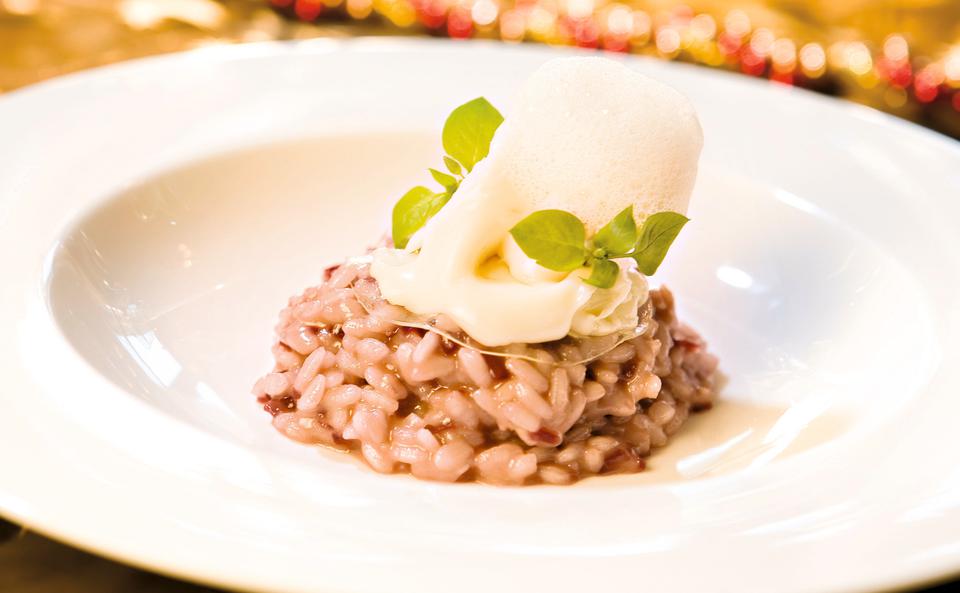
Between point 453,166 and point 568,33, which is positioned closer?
point 453,166

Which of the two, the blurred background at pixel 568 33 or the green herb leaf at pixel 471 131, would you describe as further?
the blurred background at pixel 568 33

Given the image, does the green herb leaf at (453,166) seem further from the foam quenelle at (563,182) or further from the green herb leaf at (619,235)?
the green herb leaf at (619,235)

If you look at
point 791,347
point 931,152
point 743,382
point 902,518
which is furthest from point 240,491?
point 931,152

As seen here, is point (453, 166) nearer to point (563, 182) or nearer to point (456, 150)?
point (456, 150)

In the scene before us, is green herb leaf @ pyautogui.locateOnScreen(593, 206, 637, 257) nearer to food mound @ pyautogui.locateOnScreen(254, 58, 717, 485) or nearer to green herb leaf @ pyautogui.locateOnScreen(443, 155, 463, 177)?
food mound @ pyautogui.locateOnScreen(254, 58, 717, 485)

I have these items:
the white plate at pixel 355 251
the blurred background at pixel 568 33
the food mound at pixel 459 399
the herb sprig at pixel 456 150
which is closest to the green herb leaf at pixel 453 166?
the herb sprig at pixel 456 150

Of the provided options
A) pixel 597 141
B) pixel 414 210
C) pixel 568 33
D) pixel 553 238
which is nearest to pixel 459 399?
pixel 553 238

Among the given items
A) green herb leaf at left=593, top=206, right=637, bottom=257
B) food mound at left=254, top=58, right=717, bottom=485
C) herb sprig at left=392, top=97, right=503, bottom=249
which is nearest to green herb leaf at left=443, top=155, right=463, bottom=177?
herb sprig at left=392, top=97, right=503, bottom=249

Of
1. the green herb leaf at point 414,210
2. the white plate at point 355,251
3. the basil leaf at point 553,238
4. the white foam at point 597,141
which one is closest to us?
the white plate at point 355,251
